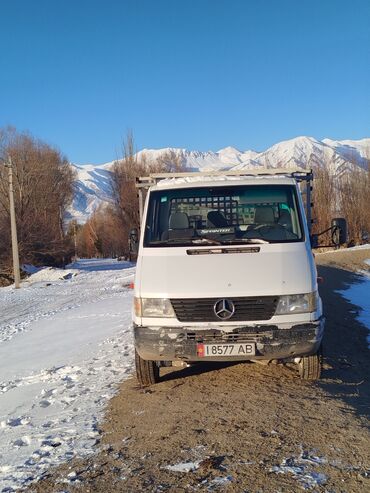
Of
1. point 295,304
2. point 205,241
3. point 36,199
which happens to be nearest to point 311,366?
point 295,304

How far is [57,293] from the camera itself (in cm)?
1978

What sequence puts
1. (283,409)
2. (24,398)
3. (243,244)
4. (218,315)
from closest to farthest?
1. (283,409)
2. (218,315)
3. (243,244)
4. (24,398)

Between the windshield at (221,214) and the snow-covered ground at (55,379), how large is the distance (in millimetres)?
2043

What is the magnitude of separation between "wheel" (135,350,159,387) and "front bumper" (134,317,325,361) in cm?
63

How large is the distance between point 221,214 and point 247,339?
1825mm

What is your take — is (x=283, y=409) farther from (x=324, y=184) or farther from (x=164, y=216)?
(x=324, y=184)

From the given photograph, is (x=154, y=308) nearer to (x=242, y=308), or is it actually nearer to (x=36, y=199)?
(x=242, y=308)

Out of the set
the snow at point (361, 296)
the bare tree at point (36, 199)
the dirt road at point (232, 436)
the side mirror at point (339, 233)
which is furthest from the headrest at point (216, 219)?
the bare tree at point (36, 199)

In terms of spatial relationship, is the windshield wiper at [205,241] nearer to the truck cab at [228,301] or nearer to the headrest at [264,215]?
the truck cab at [228,301]

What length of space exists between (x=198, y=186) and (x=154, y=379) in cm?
244

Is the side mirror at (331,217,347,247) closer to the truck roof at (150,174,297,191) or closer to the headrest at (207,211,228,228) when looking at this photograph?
the truck roof at (150,174,297,191)

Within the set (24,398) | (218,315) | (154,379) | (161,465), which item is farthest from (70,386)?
(161,465)

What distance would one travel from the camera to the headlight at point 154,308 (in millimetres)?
4918

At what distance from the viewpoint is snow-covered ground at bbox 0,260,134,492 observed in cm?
403
